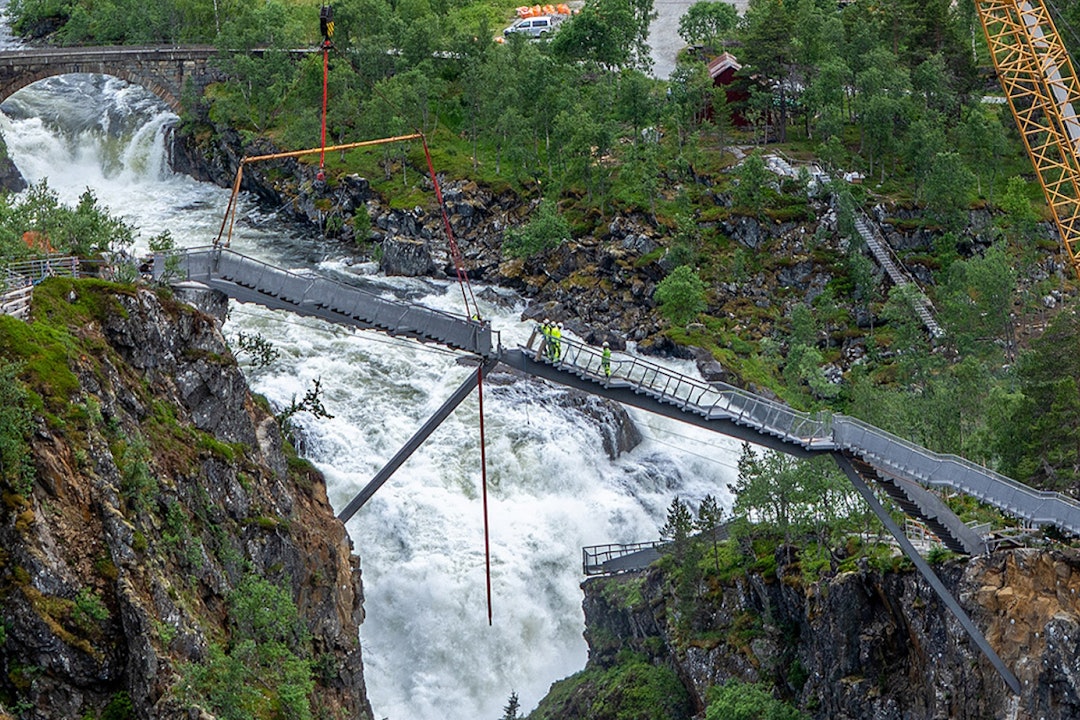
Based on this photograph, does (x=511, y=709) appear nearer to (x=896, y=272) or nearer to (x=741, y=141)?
(x=896, y=272)

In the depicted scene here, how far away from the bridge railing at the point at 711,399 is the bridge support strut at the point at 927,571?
1.52m

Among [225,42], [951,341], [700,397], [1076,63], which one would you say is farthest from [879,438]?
[225,42]

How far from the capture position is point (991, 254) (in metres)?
112

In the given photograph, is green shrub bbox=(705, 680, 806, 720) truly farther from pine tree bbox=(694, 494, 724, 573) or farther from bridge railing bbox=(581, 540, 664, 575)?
bridge railing bbox=(581, 540, 664, 575)

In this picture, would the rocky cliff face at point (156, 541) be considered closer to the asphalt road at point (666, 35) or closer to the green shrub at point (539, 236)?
the green shrub at point (539, 236)

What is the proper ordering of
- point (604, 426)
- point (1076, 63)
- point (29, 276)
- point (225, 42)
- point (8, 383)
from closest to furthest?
point (8, 383) → point (29, 276) → point (604, 426) → point (1076, 63) → point (225, 42)

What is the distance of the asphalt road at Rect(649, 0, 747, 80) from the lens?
14625cm

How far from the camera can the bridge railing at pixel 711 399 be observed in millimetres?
71750

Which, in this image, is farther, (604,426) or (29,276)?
(604,426)

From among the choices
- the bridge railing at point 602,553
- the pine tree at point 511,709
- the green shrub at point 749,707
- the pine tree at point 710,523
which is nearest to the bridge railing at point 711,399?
the green shrub at point 749,707

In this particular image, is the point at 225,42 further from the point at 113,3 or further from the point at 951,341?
the point at 951,341

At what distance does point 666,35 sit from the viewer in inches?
6048

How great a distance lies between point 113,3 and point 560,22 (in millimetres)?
38524

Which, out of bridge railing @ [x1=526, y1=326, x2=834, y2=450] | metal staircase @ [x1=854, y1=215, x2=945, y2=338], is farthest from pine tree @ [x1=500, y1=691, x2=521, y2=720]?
metal staircase @ [x1=854, y1=215, x2=945, y2=338]
